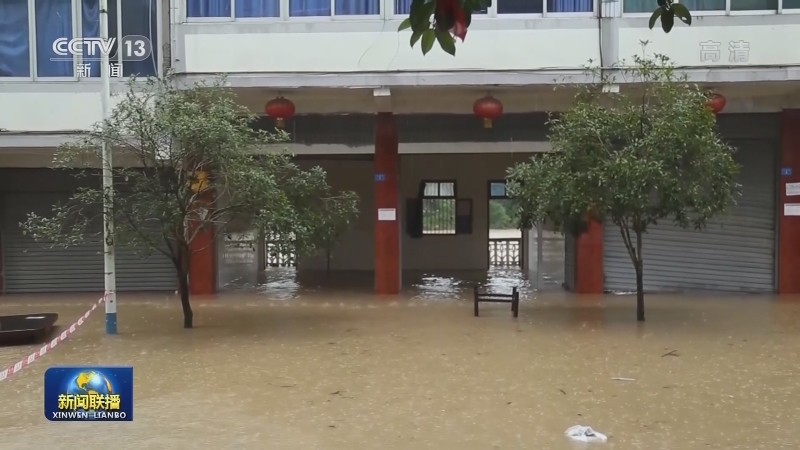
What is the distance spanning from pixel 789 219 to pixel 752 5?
14.0ft

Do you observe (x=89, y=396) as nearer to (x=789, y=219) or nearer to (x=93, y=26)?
(x=93, y=26)

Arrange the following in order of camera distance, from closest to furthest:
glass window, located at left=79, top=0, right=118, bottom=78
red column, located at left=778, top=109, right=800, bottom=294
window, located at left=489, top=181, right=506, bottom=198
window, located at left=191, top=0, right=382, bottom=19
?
window, located at left=191, top=0, right=382, bottom=19 < glass window, located at left=79, top=0, right=118, bottom=78 < red column, located at left=778, top=109, right=800, bottom=294 < window, located at left=489, top=181, right=506, bottom=198

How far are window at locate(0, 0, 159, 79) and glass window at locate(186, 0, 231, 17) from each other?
Answer: 0.78m

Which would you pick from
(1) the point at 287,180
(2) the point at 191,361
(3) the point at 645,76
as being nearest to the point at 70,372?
(2) the point at 191,361

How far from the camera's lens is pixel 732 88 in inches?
567

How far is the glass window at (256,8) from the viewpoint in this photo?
46.7 feet

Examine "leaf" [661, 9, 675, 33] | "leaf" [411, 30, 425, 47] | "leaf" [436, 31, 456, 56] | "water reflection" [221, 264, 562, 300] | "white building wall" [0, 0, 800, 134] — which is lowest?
"water reflection" [221, 264, 562, 300]

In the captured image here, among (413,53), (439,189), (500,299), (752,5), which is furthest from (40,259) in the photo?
(752,5)

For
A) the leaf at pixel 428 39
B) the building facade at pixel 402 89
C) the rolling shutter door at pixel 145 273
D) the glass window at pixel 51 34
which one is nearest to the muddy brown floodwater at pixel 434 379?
the building facade at pixel 402 89

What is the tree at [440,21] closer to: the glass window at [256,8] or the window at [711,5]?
the glass window at [256,8]

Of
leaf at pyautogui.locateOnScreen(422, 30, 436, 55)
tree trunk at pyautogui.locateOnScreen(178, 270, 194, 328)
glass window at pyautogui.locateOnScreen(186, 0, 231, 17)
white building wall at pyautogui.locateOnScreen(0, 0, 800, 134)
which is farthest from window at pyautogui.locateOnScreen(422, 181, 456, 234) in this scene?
leaf at pyautogui.locateOnScreen(422, 30, 436, 55)

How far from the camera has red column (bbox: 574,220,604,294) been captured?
51.0 ft

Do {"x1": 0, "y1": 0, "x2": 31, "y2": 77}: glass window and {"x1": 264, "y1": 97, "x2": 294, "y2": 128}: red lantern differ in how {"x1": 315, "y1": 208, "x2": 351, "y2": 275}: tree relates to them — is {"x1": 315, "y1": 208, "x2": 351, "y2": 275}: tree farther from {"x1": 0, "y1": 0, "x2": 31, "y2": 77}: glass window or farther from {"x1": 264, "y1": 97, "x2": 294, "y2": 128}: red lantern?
{"x1": 0, "y1": 0, "x2": 31, "y2": 77}: glass window

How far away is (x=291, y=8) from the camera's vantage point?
46.6 feet
